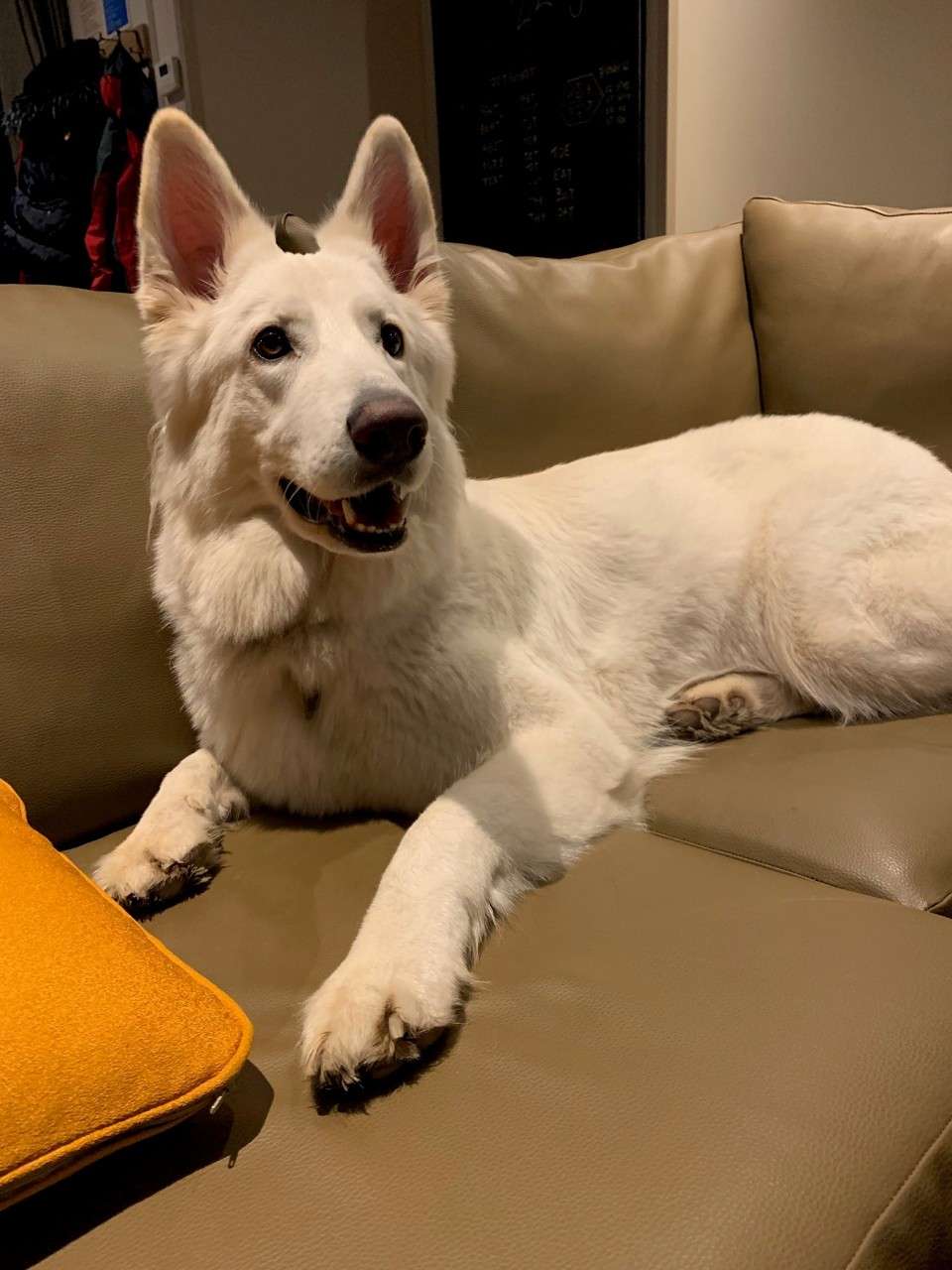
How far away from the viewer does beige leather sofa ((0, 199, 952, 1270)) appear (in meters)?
0.75

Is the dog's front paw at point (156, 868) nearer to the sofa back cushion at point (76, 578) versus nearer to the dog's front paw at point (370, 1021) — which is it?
the sofa back cushion at point (76, 578)

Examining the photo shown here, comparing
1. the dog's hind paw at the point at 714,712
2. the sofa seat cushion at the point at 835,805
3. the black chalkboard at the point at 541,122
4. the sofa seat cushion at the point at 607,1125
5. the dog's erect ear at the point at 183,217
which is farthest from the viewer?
the black chalkboard at the point at 541,122

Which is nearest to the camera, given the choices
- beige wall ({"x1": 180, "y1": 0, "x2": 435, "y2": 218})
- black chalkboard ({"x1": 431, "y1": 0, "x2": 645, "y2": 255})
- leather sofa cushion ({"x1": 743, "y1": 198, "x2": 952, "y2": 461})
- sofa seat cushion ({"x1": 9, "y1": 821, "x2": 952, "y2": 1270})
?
sofa seat cushion ({"x1": 9, "y1": 821, "x2": 952, "y2": 1270})

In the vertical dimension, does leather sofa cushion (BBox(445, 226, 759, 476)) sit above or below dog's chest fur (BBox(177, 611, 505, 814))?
above

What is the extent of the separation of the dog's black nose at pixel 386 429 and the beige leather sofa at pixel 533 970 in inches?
23.1

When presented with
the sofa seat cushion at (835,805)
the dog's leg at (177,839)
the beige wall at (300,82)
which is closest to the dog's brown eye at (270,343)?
the dog's leg at (177,839)

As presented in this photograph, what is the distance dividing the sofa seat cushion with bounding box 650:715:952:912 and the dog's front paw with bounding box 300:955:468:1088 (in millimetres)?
611

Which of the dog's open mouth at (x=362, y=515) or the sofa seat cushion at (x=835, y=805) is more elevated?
the dog's open mouth at (x=362, y=515)

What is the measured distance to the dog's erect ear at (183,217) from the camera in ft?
4.58

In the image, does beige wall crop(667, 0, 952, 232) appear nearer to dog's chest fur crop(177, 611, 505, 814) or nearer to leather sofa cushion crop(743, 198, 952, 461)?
leather sofa cushion crop(743, 198, 952, 461)

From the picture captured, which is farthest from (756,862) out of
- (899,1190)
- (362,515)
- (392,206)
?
(392,206)

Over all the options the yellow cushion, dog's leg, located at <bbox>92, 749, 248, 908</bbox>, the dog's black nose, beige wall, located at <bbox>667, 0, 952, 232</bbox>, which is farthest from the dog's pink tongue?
beige wall, located at <bbox>667, 0, 952, 232</bbox>

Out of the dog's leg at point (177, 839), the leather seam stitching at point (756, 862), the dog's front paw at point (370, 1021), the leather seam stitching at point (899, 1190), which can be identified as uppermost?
the dog's front paw at point (370, 1021)

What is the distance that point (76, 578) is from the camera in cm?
149
